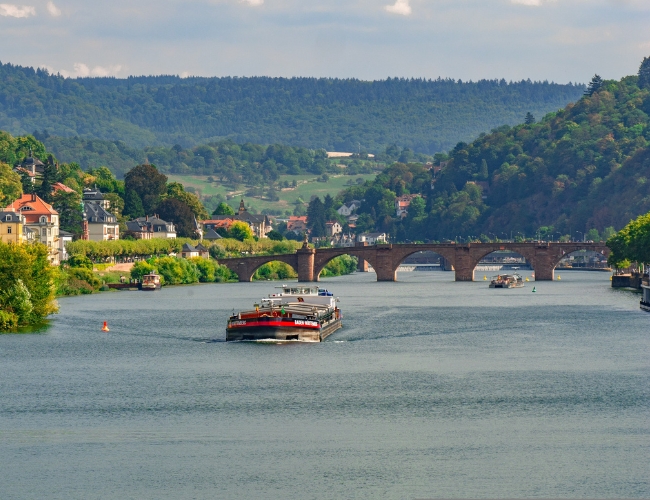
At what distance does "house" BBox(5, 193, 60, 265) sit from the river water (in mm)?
69394

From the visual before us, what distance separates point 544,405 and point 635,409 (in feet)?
13.9

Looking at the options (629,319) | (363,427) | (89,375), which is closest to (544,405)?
(363,427)

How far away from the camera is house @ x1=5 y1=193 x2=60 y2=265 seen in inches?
7028

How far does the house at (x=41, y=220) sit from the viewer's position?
178 m

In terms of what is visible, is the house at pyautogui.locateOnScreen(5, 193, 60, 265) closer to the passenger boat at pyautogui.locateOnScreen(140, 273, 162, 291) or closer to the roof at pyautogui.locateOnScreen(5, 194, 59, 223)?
the roof at pyautogui.locateOnScreen(5, 194, 59, 223)

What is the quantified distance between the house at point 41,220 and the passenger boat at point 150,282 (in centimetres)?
1389

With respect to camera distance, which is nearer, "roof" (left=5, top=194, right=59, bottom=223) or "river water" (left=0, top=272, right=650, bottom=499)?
"river water" (left=0, top=272, right=650, bottom=499)

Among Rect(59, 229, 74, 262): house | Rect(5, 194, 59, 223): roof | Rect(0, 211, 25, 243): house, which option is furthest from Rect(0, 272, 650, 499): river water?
Rect(5, 194, 59, 223): roof

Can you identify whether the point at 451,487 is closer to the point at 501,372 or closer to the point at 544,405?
the point at 544,405

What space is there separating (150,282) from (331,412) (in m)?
106

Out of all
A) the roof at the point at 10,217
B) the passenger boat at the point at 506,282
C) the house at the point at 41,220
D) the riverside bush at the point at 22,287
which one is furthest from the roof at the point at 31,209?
the riverside bush at the point at 22,287

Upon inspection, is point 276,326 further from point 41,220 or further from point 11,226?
point 41,220

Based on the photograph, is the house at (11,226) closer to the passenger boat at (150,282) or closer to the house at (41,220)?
the house at (41,220)

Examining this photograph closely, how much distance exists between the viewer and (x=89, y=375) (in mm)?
78188
